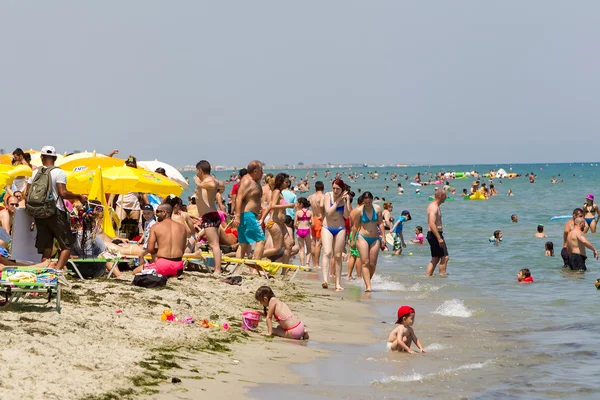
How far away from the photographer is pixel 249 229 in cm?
1254

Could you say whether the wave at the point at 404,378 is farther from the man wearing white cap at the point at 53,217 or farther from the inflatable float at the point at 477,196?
the inflatable float at the point at 477,196

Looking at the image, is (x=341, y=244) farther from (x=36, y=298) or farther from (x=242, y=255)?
(x=36, y=298)

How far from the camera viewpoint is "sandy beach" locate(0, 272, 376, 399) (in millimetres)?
5855

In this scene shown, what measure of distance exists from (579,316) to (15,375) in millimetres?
8766

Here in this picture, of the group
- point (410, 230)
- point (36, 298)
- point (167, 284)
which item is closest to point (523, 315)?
point (167, 284)

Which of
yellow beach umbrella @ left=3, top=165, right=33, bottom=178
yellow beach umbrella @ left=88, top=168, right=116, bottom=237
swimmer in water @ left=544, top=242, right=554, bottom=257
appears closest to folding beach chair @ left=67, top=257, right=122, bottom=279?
yellow beach umbrella @ left=88, top=168, right=116, bottom=237

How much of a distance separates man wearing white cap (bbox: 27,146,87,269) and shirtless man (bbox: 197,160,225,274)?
2.81 metres

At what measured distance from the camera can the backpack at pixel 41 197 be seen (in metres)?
9.13

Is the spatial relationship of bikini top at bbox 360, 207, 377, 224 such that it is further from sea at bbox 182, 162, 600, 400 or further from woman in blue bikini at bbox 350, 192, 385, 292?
sea at bbox 182, 162, 600, 400

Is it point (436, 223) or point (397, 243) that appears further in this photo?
point (397, 243)

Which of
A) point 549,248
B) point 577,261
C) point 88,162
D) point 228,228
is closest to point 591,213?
point 549,248

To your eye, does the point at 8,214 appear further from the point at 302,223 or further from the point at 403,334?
the point at 403,334

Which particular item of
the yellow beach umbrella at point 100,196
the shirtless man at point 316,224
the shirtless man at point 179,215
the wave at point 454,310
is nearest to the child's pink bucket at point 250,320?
the wave at point 454,310

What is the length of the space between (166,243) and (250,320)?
2.21 metres
